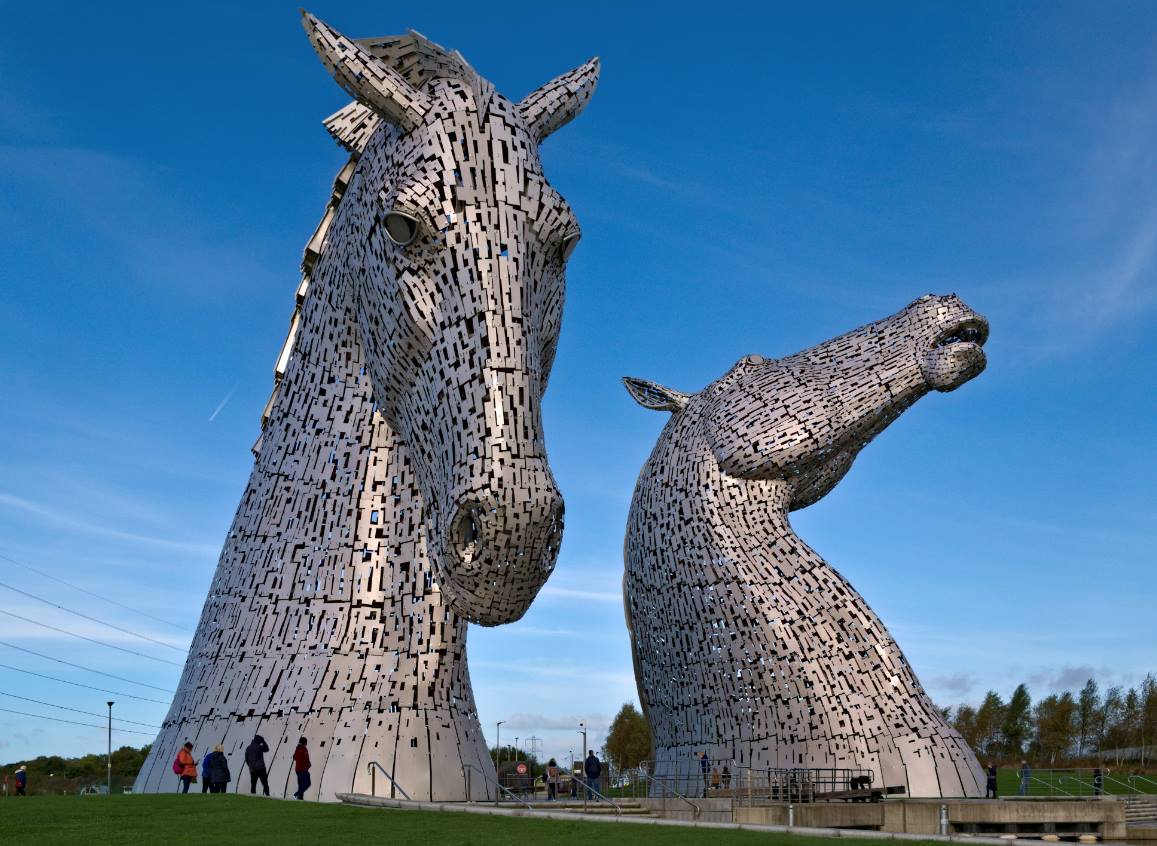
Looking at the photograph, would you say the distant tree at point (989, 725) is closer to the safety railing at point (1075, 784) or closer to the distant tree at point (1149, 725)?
the distant tree at point (1149, 725)

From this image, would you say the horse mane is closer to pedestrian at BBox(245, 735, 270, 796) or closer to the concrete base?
pedestrian at BBox(245, 735, 270, 796)

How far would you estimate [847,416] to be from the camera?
1720 centimetres

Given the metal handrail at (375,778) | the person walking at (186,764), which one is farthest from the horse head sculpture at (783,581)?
the person walking at (186,764)

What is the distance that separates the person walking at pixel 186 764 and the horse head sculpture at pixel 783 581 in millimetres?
9448

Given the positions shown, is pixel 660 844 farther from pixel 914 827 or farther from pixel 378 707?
pixel 914 827

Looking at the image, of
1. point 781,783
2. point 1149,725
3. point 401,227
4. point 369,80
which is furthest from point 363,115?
point 1149,725

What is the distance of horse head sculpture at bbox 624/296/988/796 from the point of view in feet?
51.2

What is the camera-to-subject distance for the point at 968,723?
201 ft

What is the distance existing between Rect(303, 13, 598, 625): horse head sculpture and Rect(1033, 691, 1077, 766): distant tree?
5743 cm

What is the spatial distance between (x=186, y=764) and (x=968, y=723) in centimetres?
5961

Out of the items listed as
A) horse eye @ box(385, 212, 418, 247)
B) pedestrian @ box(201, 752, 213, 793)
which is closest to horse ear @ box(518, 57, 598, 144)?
horse eye @ box(385, 212, 418, 247)

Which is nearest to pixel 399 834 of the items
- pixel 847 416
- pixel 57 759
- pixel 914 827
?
pixel 914 827

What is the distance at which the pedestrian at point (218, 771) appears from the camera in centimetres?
730

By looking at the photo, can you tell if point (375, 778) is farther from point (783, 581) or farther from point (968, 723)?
point (968, 723)
